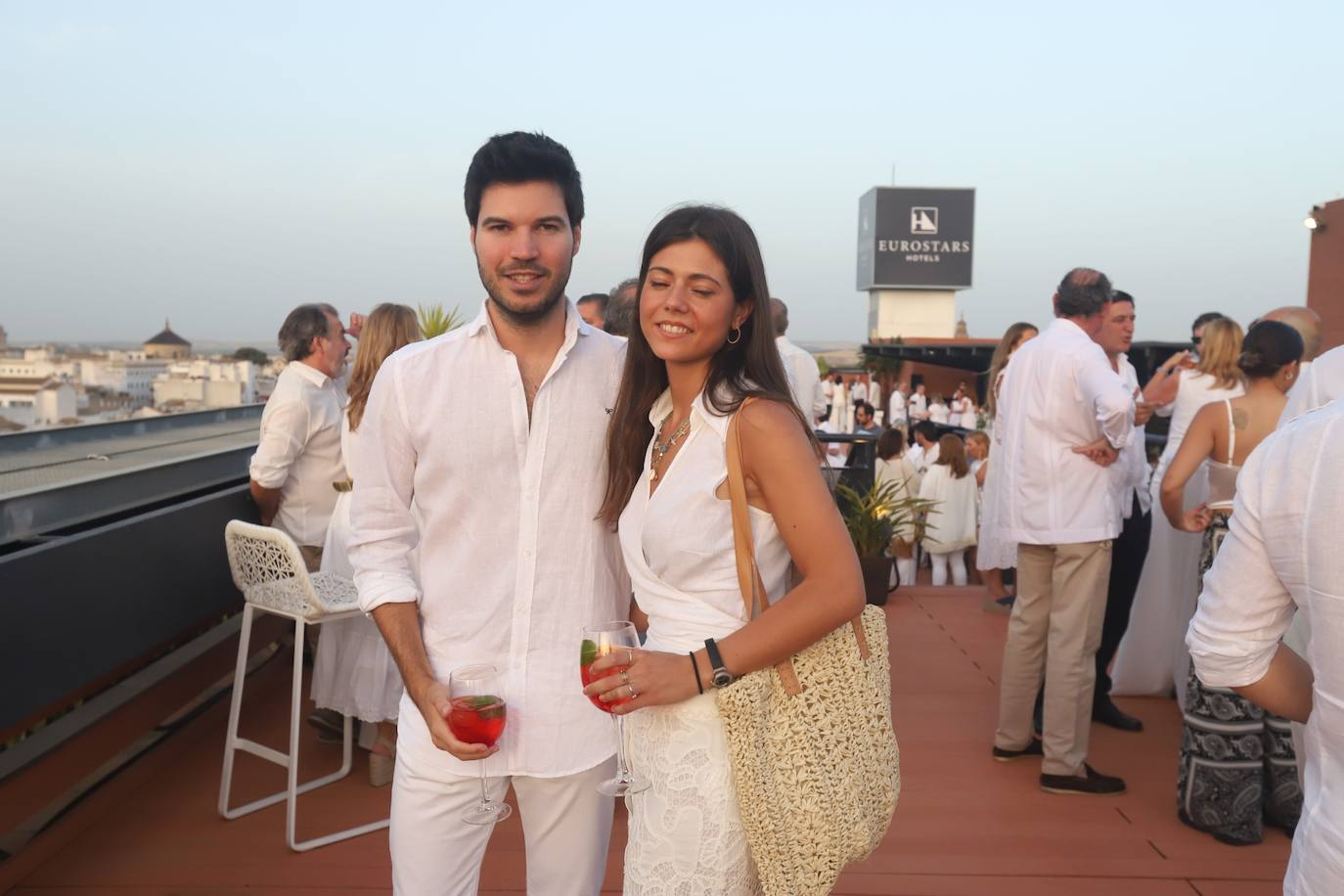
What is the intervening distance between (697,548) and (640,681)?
0.70 feet

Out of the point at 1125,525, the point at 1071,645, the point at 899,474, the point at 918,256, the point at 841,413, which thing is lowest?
the point at 841,413

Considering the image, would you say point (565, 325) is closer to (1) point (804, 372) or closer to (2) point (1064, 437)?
(2) point (1064, 437)

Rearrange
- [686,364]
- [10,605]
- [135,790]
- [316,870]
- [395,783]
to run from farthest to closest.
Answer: [135,790], [316,870], [10,605], [395,783], [686,364]

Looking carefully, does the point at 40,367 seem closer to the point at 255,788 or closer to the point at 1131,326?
the point at 255,788

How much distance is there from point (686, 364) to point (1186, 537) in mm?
3683

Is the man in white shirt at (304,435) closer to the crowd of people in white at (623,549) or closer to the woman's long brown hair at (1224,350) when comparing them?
the crowd of people in white at (623,549)

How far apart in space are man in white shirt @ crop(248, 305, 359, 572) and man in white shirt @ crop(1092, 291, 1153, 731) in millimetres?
3003

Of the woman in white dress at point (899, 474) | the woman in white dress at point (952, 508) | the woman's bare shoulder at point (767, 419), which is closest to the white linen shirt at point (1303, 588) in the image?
the woman's bare shoulder at point (767, 419)

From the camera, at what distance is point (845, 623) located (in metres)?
1.54

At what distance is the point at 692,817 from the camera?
4.99ft

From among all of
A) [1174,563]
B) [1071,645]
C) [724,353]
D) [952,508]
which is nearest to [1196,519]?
[1071,645]

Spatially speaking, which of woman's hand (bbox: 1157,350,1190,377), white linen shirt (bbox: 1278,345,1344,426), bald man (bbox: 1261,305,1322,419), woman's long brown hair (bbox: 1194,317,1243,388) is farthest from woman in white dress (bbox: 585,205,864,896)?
woman's hand (bbox: 1157,350,1190,377)

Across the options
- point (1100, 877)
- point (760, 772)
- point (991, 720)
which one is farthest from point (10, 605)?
point (991, 720)

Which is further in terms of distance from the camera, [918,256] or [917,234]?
[917,234]
